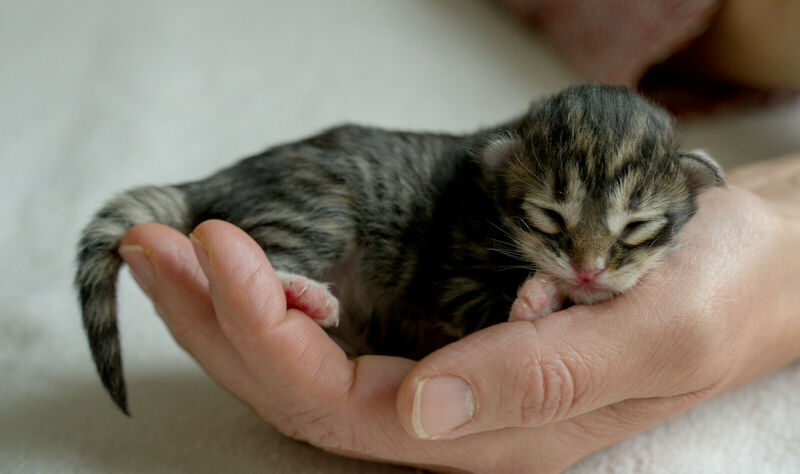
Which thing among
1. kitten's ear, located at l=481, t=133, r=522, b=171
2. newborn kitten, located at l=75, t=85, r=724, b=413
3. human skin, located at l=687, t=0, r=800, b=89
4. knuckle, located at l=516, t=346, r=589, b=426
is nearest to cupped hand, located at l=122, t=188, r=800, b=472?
knuckle, located at l=516, t=346, r=589, b=426

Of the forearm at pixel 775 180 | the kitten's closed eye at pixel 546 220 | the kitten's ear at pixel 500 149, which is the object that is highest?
the forearm at pixel 775 180

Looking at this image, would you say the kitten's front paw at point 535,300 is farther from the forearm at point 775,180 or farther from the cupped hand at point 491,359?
the forearm at point 775,180

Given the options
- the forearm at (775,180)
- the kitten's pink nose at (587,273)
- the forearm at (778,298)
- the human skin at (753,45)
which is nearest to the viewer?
the kitten's pink nose at (587,273)

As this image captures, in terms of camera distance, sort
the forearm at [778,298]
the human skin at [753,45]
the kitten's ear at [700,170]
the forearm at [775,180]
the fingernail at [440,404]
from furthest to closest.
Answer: the human skin at [753,45] < the forearm at [775,180] < the forearm at [778,298] < the kitten's ear at [700,170] < the fingernail at [440,404]

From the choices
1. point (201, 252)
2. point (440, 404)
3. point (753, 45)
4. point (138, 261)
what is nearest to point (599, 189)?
point (440, 404)

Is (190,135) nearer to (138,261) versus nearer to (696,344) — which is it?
(138,261)

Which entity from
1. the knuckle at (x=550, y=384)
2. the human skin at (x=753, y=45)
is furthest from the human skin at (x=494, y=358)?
the human skin at (x=753, y=45)

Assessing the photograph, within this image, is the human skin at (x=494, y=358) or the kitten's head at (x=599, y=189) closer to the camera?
the human skin at (x=494, y=358)

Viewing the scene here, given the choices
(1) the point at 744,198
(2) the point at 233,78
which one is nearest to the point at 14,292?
(2) the point at 233,78

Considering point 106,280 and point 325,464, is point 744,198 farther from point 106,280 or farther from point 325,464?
point 106,280
